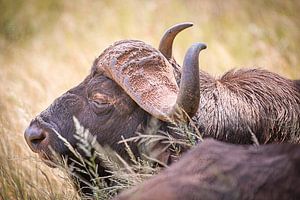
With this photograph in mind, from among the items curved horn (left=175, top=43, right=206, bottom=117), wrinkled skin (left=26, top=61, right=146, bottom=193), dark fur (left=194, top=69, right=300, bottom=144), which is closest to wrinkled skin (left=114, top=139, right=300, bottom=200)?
curved horn (left=175, top=43, right=206, bottom=117)

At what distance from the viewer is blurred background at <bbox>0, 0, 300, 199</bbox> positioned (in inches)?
465

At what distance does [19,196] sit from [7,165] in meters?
0.59

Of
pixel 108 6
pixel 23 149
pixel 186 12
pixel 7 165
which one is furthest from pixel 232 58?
pixel 7 165

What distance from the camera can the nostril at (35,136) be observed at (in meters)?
6.41

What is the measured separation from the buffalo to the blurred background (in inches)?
119

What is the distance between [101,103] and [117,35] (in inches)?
314

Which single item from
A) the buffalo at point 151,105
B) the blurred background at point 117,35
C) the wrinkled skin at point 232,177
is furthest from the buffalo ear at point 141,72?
the blurred background at point 117,35

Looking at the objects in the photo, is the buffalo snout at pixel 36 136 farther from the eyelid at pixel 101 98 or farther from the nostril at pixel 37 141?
the eyelid at pixel 101 98

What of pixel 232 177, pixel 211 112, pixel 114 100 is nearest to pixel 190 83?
pixel 211 112

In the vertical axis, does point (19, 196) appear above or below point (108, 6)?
below

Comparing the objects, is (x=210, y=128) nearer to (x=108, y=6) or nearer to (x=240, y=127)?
(x=240, y=127)

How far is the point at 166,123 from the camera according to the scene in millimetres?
6141

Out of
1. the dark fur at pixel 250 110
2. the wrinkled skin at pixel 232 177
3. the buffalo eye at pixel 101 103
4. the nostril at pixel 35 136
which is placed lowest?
the dark fur at pixel 250 110

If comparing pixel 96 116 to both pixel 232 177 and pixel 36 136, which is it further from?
pixel 232 177
